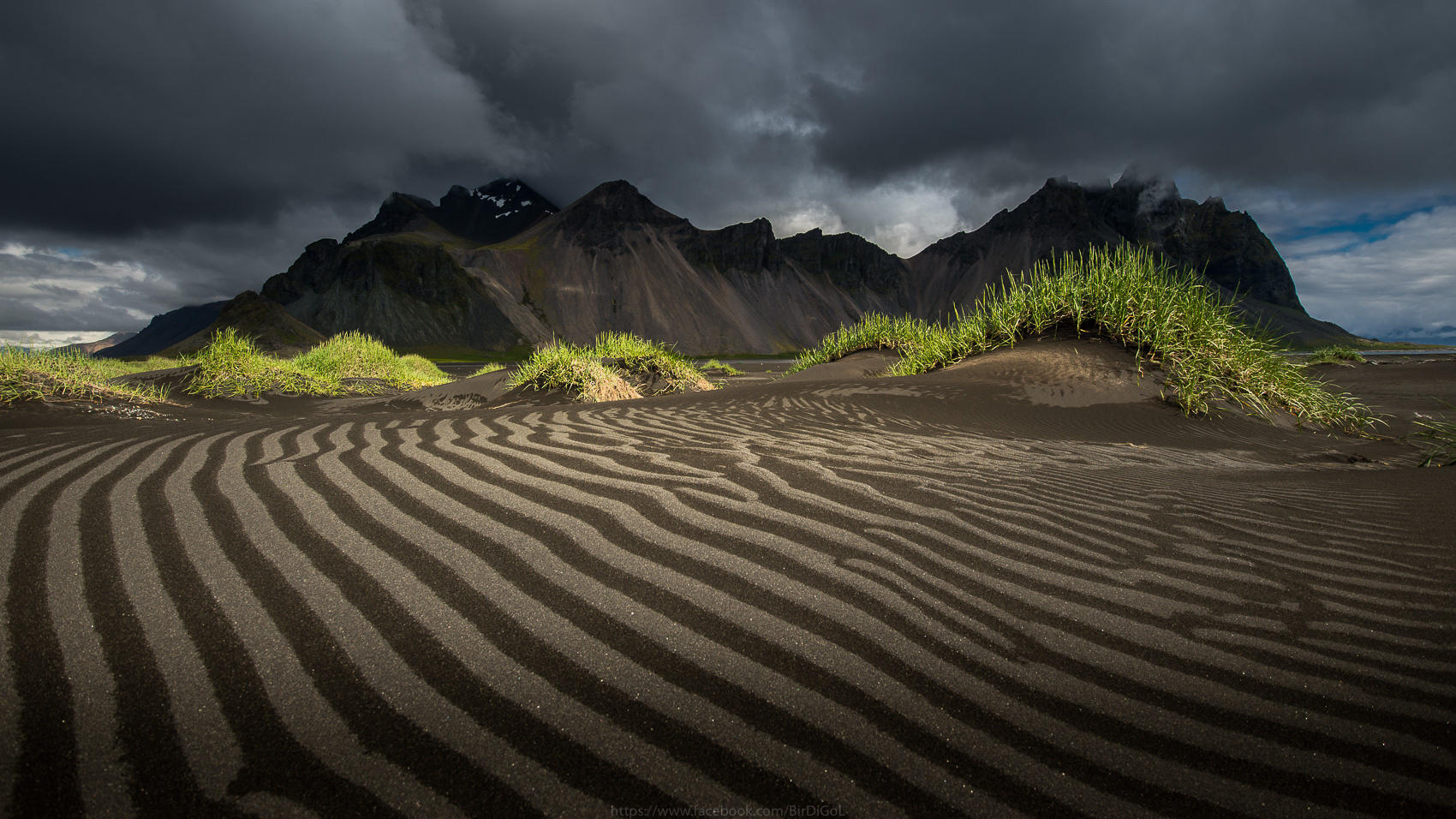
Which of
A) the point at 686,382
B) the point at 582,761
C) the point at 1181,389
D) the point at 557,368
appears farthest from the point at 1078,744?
the point at 686,382

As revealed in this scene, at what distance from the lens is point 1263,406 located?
509 cm

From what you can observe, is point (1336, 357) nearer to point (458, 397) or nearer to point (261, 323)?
point (458, 397)

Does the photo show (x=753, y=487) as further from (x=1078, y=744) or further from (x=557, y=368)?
(x=557, y=368)

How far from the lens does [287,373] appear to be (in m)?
8.27

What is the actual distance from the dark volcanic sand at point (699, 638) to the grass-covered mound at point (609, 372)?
4.66 meters

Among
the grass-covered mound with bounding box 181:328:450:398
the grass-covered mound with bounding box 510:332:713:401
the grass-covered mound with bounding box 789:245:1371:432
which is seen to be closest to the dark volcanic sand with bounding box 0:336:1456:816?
the grass-covered mound with bounding box 789:245:1371:432

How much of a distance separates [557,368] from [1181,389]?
6.53 meters

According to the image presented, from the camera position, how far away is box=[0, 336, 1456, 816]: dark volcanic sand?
0.89 m

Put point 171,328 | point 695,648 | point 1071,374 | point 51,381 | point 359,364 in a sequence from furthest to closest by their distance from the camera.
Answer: point 171,328 < point 359,364 < point 1071,374 < point 51,381 < point 695,648

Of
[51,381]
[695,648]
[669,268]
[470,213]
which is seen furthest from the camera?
[470,213]

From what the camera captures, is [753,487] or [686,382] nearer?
[753,487]

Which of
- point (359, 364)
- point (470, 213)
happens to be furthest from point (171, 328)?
point (359, 364)

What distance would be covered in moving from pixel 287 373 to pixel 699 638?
937cm

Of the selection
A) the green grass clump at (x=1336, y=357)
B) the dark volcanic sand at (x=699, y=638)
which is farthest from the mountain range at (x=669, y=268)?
the dark volcanic sand at (x=699, y=638)
